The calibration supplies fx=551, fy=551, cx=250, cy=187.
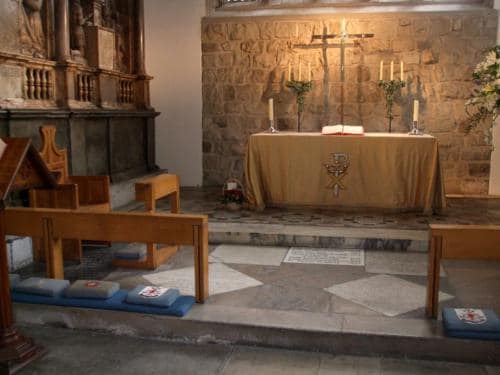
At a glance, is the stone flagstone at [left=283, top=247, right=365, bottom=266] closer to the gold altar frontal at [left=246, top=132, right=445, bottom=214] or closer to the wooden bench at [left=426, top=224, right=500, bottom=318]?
the gold altar frontal at [left=246, top=132, right=445, bottom=214]

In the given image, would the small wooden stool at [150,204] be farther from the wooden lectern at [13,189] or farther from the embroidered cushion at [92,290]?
the wooden lectern at [13,189]

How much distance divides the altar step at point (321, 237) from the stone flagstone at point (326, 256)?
3.2 inches

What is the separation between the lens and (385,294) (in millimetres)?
3461

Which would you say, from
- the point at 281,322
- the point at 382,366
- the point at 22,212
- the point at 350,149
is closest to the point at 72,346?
the point at 22,212

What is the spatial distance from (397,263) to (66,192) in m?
2.54

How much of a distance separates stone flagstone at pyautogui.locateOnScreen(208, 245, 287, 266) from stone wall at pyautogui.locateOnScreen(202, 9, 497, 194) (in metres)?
2.84

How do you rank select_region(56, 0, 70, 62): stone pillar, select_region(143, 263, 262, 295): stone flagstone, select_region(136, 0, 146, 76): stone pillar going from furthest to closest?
1. select_region(136, 0, 146, 76): stone pillar
2. select_region(56, 0, 70, 62): stone pillar
3. select_region(143, 263, 262, 295): stone flagstone

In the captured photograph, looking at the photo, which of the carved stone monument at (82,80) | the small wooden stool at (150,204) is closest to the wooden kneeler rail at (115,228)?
the small wooden stool at (150,204)

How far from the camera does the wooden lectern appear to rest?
8.40ft

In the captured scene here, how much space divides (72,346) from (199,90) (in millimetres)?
4841

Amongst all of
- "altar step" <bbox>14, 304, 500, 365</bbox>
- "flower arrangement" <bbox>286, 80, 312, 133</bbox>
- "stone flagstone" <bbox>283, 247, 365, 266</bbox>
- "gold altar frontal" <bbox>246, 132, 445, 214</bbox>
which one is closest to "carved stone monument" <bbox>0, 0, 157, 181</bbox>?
"gold altar frontal" <bbox>246, 132, 445, 214</bbox>

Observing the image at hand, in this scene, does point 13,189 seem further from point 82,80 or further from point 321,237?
point 82,80

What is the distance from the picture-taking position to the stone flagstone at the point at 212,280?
11.8ft

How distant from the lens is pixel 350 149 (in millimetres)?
5438
